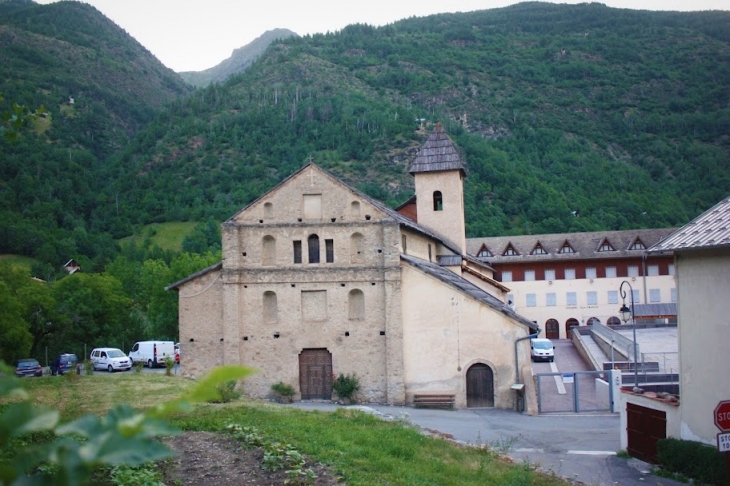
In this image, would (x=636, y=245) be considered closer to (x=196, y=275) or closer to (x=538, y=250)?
(x=538, y=250)

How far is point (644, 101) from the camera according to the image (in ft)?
527

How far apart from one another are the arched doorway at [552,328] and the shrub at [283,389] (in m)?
41.6

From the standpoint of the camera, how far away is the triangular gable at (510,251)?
226ft

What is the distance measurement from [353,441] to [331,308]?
53.6 feet

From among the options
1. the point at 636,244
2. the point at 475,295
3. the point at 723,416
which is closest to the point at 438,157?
the point at 475,295

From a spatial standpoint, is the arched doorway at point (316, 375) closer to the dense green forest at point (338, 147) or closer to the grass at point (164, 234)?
the dense green forest at point (338, 147)

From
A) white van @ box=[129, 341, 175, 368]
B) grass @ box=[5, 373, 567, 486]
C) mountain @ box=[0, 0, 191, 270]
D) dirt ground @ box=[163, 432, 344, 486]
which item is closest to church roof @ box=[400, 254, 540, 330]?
grass @ box=[5, 373, 567, 486]

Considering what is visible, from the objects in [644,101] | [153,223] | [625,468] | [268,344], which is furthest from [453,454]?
[644,101]

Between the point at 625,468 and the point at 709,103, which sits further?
the point at 709,103

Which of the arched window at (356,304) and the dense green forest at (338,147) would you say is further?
the dense green forest at (338,147)

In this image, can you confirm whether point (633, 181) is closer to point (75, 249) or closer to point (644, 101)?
point (644, 101)

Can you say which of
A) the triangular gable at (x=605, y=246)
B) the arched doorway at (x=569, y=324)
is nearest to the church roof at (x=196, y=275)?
the arched doorway at (x=569, y=324)

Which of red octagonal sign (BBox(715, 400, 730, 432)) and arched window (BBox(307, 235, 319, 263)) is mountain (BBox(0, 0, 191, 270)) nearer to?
arched window (BBox(307, 235, 319, 263))

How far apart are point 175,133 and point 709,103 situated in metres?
118
